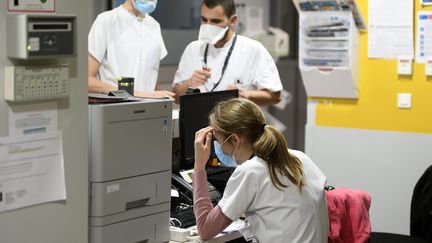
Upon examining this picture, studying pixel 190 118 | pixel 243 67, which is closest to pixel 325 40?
pixel 243 67

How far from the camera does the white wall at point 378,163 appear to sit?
4.37 m

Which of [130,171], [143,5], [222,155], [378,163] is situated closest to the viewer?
[130,171]

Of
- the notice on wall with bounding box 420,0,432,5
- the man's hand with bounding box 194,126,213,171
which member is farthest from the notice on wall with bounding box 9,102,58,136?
the notice on wall with bounding box 420,0,432,5

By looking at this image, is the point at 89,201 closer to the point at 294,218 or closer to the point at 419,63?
the point at 294,218

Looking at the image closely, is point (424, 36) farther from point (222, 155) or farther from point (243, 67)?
point (222, 155)

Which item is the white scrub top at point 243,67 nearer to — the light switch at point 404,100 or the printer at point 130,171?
the light switch at point 404,100

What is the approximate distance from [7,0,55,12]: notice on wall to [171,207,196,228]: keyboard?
3.26ft

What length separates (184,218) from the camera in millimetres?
2725

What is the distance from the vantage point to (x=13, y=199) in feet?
6.80

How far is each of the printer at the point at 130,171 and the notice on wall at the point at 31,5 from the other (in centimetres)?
36

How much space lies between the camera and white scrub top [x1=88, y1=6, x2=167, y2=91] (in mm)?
3672

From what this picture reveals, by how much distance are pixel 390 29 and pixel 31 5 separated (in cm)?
286

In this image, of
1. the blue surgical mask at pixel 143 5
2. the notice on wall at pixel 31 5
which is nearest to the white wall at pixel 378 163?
the blue surgical mask at pixel 143 5

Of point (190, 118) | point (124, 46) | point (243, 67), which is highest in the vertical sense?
point (124, 46)
